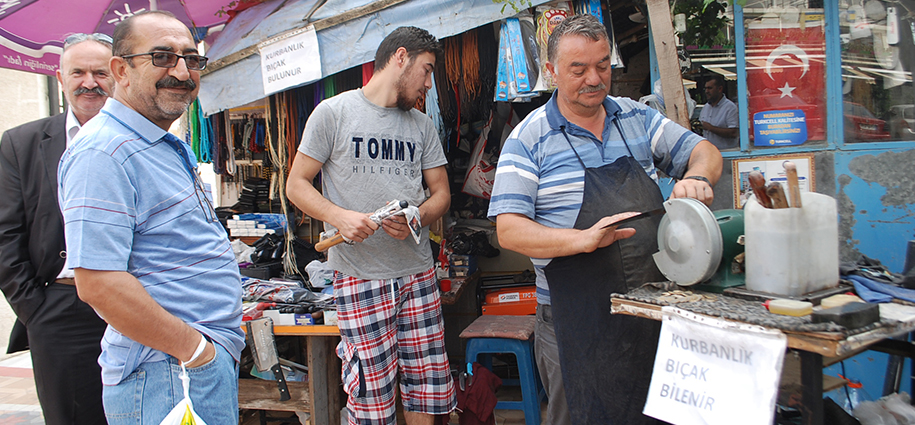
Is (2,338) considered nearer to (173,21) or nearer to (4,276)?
(4,276)

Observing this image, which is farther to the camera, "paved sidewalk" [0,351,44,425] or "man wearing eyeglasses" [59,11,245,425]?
"paved sidewalk" [0,351,44,425]

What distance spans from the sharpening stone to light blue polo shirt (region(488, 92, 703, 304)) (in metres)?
0.82

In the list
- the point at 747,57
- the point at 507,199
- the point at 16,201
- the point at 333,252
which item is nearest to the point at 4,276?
the point at 16,201

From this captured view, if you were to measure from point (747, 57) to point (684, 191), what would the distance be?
5.36 feet

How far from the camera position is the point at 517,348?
3277 mm

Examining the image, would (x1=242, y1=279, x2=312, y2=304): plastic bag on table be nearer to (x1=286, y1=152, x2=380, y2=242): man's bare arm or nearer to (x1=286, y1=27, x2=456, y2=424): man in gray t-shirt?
(x1=286, y1=27, x2=456, y2=424): man in gray t-shirt

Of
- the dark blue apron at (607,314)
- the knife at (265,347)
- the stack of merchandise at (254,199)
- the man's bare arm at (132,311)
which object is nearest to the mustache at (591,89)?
the dark blue apron at (607,314)

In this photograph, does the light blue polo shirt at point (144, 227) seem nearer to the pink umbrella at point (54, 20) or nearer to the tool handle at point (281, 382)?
the tool handle at point (281, 382)

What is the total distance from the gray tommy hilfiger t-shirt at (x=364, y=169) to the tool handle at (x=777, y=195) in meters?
1.68

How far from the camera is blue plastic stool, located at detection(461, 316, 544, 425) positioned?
322 cm

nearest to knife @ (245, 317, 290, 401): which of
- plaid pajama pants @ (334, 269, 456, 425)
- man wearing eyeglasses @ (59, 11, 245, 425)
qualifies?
plaid pajama pants @ (334, 269, 456, 425)

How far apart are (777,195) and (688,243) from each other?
280 millimetres

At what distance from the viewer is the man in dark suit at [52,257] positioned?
2252 millimetres

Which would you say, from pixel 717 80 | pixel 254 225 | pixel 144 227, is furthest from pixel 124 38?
pixel 254 225
